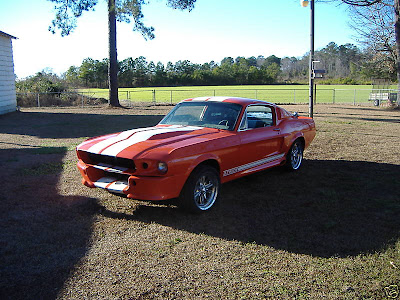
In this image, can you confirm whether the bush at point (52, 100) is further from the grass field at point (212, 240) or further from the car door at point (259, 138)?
the car door at point (259, 138)

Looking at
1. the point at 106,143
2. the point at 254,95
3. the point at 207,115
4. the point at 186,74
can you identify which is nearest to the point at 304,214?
the point at 207,115

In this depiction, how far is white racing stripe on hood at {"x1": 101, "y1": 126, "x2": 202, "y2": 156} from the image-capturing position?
4.93 metres

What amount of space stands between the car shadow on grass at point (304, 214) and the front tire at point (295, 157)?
0.23 metres

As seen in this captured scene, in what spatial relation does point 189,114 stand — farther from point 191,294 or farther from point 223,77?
point 223,77

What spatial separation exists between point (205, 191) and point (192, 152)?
0.64 meters

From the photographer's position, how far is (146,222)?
4879 millimetres

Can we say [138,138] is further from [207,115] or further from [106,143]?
[207,115]

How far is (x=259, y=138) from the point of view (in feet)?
20.3

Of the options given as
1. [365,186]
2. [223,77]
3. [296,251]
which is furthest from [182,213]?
[223,77]

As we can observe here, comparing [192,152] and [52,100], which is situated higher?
[52,100]

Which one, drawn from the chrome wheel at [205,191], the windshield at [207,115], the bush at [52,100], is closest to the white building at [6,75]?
the bush at [52,100]

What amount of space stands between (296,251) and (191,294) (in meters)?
1.39

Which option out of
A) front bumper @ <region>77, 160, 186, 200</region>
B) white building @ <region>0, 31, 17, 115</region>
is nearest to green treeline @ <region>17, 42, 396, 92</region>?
white building @ <region>0, 31, 17, 115</region>

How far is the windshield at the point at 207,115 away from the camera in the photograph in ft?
19.6
